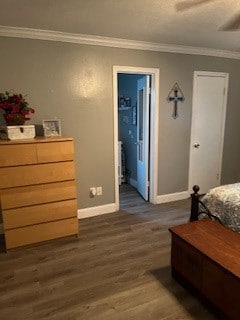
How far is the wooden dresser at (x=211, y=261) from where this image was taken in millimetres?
1628

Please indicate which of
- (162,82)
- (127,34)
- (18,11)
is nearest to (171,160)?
(162,82)

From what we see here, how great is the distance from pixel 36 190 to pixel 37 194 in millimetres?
48

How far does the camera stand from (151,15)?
2.42 metres

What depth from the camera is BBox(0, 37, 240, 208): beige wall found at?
2945mm

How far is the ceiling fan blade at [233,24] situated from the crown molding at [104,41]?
0.87 meters

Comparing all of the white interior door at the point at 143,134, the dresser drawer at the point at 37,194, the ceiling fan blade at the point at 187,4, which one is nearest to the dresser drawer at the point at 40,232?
the dresser drawer at the point at 37,194

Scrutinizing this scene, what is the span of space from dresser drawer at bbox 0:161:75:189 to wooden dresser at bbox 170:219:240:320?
1.37 metres

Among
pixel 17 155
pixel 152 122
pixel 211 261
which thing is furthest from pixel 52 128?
pixel 211 261

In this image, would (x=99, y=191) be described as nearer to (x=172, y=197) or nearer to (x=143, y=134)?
(x=143, y=134)

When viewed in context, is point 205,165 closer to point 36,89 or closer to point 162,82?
point 162,82

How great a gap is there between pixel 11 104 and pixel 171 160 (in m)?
2.54

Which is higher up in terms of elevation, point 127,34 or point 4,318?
point 127,34

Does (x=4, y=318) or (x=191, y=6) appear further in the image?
(x=191, y=6)

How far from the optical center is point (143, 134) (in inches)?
158
